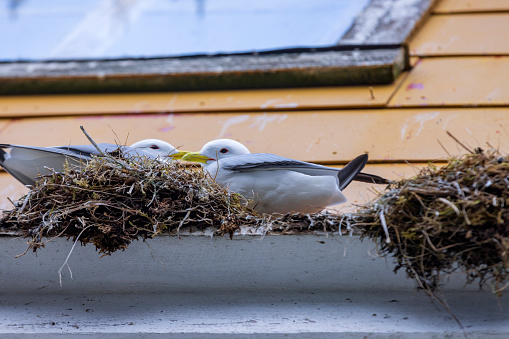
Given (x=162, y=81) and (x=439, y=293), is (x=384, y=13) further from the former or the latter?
(x=439, y=293)

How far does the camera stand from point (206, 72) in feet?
12.0

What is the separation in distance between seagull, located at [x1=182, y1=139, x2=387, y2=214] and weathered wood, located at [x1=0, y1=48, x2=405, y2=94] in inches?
51.0

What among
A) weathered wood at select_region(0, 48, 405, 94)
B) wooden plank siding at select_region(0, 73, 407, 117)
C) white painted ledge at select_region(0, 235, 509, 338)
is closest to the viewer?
white painted ledge at select_region(0, 235, 509, 338)

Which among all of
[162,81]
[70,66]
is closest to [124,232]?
[162,81]

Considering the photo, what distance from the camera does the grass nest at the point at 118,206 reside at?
1912 mm

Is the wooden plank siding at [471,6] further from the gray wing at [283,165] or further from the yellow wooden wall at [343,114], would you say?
the gray wing at [283,165]

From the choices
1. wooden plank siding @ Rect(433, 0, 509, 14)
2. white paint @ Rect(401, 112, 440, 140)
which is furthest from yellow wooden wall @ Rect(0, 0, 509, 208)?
wooden plank siding @ Rect(433, 0, 509, 14)

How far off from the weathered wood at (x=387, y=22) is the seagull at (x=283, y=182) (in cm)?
163

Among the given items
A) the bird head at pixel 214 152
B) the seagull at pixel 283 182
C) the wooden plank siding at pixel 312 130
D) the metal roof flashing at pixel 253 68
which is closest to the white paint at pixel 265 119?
the wooden plank siding at pixel 312 130

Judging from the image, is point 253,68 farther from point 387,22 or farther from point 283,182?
point 283,182

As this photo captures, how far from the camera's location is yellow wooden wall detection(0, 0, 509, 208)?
A: 291 cm

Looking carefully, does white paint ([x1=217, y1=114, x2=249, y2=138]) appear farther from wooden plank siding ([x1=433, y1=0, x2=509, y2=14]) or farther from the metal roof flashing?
wooden plank siding ([x1=433, y1=0, x2=509, y2=14])

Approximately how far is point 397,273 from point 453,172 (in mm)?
383

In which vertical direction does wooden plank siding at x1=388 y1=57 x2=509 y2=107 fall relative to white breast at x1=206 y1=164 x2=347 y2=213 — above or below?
above
